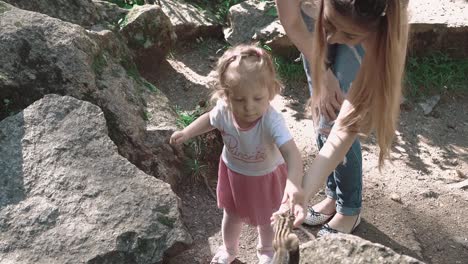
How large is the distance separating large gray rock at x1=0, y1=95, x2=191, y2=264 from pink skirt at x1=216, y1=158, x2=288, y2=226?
0.24 m

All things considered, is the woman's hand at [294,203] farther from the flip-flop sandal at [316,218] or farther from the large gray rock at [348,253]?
the flip-flop sandal at [316,218]

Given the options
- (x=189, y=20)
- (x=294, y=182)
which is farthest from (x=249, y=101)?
(x=189, y=20)

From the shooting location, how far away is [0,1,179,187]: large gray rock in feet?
9.05

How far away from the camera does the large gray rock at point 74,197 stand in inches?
87.1

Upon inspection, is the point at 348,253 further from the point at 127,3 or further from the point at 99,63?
the point at 127,3

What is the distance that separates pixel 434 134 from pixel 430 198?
67 centimetres

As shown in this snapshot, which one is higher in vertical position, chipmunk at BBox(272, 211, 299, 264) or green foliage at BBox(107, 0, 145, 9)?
chipmunk at BBox(272, 211, 299, 264)

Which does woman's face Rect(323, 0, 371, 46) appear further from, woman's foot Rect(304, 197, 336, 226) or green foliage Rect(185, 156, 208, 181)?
green foliage Rect(185, 156, 208, 181)

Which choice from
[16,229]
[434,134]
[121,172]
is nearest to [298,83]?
[434,134]

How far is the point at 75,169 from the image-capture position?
2412 mm

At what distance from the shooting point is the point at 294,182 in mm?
2047

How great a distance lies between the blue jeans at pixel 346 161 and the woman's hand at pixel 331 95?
0.03 metres

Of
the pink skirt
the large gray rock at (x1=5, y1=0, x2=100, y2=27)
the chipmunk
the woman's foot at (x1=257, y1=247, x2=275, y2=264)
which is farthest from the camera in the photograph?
the large gray rock at (x1=5, y1=0, x2=100, y2=27)

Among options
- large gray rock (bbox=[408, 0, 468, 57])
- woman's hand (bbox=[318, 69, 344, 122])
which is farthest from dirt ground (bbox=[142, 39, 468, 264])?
woman's hand (bbox=[318, 69, 344, 122])
